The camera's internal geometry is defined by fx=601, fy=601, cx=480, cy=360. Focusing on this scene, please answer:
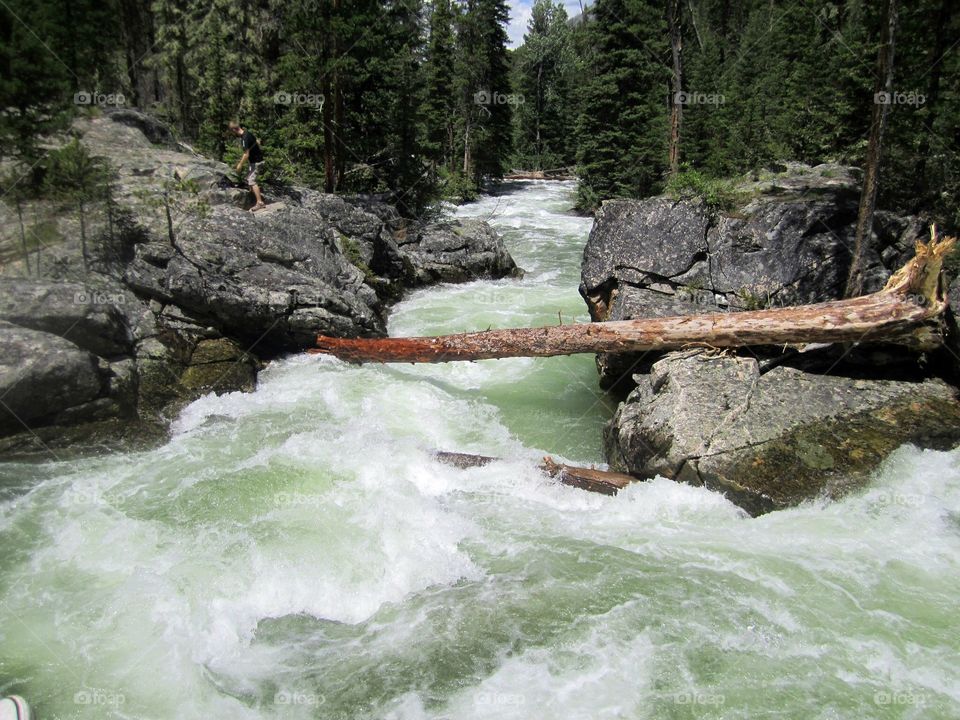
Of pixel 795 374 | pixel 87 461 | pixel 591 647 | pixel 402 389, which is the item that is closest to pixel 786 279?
pixel 795 374

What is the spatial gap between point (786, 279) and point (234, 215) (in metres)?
10.2

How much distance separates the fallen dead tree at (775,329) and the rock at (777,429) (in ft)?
1.59

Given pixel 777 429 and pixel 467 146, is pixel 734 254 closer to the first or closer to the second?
pixel 777 429

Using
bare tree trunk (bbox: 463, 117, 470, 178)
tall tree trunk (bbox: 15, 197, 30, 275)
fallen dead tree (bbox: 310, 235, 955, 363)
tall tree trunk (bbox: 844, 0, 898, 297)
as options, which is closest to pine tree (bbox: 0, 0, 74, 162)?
tall tree trunk (bbox: 15, 197, 30, 275)

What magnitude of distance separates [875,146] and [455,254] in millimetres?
11283

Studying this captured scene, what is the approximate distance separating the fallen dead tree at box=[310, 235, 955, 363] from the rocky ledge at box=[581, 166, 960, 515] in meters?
0.36

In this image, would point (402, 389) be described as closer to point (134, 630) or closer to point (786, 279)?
point (134, 630)

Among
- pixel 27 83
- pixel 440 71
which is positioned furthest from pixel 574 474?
pixel 440 71

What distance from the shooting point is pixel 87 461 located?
7652 mm

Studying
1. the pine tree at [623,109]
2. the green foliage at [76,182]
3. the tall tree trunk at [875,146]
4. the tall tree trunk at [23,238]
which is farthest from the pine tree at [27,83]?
the pine tree at [623,109]

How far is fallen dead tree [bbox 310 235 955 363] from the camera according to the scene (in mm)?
7121

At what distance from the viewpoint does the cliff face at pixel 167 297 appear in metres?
7.96

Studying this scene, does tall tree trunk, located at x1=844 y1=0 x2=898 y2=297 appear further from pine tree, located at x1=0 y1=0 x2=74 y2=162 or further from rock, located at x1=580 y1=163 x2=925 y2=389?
pine tree, located at x1=0 y1=0 x2=74 y2=162

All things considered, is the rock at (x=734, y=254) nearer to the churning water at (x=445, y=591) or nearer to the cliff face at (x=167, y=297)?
the churning water at (x=445, y=591)
